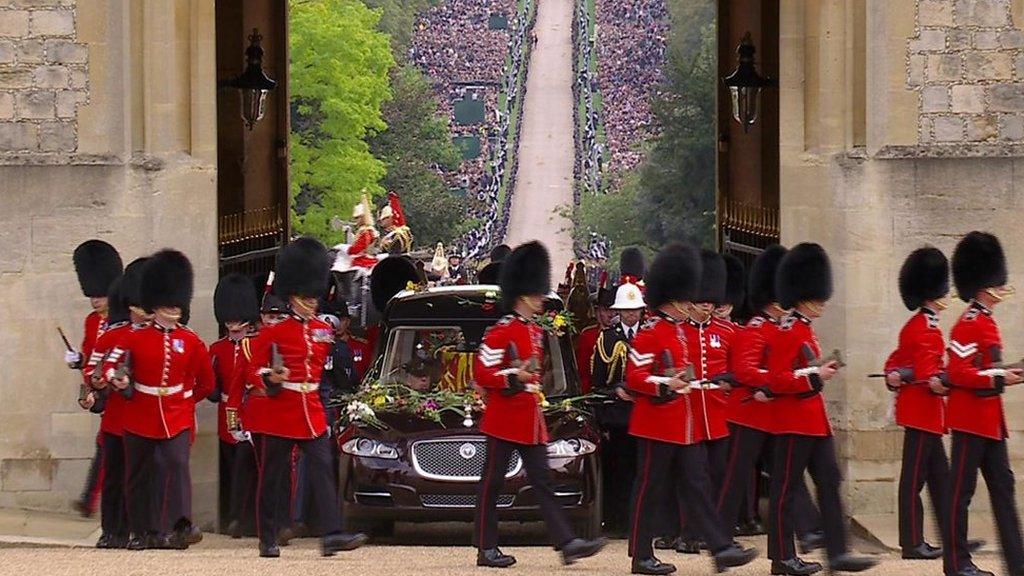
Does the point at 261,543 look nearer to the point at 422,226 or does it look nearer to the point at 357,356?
the point at 357,356

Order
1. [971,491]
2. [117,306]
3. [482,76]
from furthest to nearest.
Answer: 1. [482,76]
2. [117,306]
3. [971,491]

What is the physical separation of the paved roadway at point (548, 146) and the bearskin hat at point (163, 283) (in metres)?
44.4

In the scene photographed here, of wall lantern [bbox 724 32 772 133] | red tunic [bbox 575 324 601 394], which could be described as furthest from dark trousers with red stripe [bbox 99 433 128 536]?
wall lantern [bbox 724 32 772 133]

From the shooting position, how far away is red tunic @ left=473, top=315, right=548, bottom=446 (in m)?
12.4

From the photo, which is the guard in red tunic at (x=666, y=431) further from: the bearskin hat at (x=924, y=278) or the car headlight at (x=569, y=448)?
the car headlight at (x=569, y=448)

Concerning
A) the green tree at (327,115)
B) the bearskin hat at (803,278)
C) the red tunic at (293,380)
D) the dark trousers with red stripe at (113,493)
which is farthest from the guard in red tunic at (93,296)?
the green tree at (327,115)

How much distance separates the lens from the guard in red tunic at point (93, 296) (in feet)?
46.7

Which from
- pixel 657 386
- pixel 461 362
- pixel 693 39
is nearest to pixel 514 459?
pixel 461 362

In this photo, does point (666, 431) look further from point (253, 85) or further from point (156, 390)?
point (253, 85)

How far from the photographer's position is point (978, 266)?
12414mm

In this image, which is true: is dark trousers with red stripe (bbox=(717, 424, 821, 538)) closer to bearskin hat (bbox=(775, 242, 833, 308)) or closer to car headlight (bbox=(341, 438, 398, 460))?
bearskin hat (bbox=(775, 242, 833, 308))

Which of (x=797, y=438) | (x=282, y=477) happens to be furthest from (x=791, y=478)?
(x=282, y=477)

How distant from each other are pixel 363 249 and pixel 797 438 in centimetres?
1115

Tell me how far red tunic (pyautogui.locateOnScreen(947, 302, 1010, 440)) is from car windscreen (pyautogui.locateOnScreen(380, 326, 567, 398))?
3.20m
